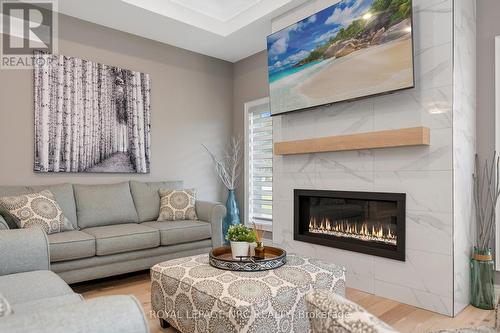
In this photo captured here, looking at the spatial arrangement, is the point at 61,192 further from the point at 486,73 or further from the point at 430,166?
the point at 486,73

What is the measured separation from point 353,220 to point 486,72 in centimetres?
164

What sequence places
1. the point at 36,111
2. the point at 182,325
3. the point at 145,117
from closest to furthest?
the point at 182,325 → the point at 36,111 → the point at 145,117

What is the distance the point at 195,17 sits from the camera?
12.8ft

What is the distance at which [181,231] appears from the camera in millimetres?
3389

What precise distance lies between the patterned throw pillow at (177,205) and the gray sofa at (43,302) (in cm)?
174

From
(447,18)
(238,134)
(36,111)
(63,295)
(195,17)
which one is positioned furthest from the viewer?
(238,134)

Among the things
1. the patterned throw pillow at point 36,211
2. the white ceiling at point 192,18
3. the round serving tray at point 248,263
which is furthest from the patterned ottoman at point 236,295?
the white ceiling at point 192,18

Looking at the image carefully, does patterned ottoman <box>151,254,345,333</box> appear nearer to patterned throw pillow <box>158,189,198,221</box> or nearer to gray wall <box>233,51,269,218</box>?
patterned throw pillow <box>158,189,198,221</box>

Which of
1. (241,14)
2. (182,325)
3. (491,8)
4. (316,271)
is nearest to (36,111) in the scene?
(241,14)

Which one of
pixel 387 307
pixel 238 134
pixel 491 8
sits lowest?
→ pixel 387 307

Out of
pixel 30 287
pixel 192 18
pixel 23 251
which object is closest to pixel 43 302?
pixel 30 287

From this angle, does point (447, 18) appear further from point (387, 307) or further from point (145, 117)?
point (145, 117)

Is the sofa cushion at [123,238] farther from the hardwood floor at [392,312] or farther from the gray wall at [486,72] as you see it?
the gray wall at [486,72]

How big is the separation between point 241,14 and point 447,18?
2243mm
